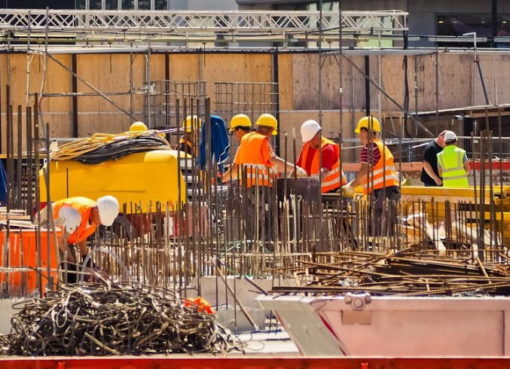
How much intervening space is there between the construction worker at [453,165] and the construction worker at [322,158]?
3314mm

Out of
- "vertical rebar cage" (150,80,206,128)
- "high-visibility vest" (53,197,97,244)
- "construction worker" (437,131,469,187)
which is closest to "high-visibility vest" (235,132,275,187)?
"high-visibility vest" (53,197,97,244)

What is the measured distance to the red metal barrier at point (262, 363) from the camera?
24.8 ft

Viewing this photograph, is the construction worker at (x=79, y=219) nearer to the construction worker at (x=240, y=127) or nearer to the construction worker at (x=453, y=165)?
the construction worker at (x=240, y=127)

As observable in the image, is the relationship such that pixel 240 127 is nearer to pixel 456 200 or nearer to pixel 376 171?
pixel 376 171

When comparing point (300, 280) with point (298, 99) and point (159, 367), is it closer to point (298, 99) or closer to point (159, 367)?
point (159, 367)

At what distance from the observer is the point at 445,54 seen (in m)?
31.5

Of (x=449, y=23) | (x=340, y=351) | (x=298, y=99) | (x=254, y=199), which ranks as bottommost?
(x=340, y=351)

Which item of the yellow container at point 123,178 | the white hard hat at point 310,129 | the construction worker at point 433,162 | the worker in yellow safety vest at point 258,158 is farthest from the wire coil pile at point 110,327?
the construction worker at point 433,162

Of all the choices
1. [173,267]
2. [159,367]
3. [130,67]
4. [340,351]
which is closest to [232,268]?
[173,267]

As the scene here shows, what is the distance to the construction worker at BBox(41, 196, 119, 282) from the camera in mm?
14062

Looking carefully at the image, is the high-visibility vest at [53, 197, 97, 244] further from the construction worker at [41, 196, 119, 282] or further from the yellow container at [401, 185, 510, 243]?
the yellow container at [401, 185, 510, 243]

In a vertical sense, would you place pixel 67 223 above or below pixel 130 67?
below

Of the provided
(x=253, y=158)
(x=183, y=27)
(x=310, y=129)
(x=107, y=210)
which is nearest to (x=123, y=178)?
(x=253, y=158)

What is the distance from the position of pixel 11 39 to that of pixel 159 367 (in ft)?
74.0
